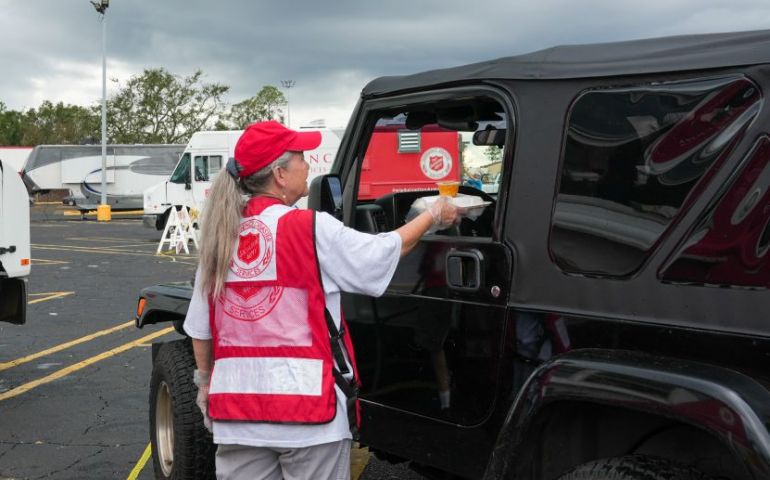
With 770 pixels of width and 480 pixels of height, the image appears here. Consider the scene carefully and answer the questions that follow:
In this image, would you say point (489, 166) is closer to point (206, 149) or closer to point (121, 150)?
point (206, 149)

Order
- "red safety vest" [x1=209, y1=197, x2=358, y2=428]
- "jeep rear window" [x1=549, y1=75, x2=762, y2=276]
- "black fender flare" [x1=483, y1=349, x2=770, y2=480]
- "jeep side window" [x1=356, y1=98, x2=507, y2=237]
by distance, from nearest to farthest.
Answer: "black fender flare" [x1=483, y1=349, x2=770, y2=480] → "jeep rear window" [x1=549, y1=75, x2=762, y2=276] → "red safety vest" [x1=209, y1=197, x2=358, y2=428] → "jeep side window" [x1=356, y1=98, x2=507, y2=237]

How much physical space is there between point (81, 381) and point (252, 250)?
488cm

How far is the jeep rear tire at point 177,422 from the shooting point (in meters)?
3.66

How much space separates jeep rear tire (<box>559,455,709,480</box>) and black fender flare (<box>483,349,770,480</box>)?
171 mm

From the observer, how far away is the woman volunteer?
92.9 inches

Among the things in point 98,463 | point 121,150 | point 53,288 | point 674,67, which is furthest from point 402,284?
point 121,150

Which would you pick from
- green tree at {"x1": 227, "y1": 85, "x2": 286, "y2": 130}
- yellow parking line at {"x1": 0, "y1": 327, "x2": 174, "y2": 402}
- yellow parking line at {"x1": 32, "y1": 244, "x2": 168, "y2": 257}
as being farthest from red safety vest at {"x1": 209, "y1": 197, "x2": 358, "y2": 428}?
green tree at {"x1": 227, "y1": 85, "x2": 286, "y2": 130}

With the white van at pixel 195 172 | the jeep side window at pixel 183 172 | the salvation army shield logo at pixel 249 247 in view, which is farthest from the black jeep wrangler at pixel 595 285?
the jeep side window at pixel 183 172

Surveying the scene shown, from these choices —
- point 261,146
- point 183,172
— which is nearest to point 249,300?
point 261,146

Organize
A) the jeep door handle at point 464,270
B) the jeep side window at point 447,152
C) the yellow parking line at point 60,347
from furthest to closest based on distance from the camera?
the yellow parking line at point 60,347
the jeep side window at point 447,152
the jeep door handle at point 464,270

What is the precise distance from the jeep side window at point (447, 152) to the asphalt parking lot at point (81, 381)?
174 centimetres

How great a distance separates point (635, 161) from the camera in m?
2.33

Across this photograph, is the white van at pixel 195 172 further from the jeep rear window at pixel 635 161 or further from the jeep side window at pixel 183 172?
the jeep rear window at pixel 635 161

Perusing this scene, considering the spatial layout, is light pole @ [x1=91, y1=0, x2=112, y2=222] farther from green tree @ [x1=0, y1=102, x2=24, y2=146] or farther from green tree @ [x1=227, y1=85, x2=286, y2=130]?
green tree @ [x1=0, y1=102, x2=24, y2=146]
